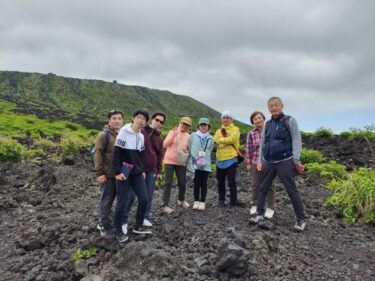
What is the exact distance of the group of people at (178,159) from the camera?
4191 millimetres

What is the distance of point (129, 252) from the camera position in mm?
3658

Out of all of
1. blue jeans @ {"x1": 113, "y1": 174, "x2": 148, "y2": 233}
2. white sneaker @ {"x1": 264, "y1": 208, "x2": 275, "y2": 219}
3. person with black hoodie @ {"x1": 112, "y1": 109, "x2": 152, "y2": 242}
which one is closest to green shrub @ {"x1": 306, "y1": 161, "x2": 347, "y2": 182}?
white sneaker @ {"x1": 264, "y1": 208, "x2": 275, "y2": 219}

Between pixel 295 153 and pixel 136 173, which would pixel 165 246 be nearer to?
pixel 136 173

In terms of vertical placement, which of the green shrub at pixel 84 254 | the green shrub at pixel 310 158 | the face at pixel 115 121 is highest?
the face at pixel 115 121

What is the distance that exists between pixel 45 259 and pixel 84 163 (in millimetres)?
8505

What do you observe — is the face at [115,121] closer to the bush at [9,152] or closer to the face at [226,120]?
the face at [226,120]

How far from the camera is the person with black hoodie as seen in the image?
4.04 meters

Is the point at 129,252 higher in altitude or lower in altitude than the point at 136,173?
lower

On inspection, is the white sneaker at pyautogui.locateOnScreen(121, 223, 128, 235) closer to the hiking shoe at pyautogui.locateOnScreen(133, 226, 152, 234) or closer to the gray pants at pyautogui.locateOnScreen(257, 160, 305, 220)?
the hiking shoe at pyautogui.locateOnScreen(133, 226, 152, 234)

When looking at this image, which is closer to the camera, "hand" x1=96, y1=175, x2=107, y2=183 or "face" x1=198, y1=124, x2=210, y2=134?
"hand" x1=96, y1=175, x2=107, y2=183

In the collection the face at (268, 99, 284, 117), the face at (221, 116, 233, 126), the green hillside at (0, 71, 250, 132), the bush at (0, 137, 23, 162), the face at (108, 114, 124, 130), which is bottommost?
the bush at (0, 137, 23, 162)

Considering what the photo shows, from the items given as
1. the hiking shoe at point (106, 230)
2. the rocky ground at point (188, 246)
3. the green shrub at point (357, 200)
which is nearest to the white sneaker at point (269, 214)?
the rocky ground at point (188, 246)

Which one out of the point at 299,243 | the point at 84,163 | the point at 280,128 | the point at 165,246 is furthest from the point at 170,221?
the point at 84,163

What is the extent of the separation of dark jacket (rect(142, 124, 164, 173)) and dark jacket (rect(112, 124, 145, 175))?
1.30ft
